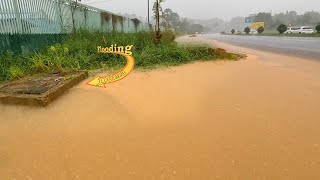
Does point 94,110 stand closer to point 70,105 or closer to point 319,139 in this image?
point 70,105

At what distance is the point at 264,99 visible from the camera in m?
3.78

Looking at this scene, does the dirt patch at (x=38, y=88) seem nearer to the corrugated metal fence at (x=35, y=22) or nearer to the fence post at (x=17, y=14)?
the corrugated metal fence at (x=35, y=22)

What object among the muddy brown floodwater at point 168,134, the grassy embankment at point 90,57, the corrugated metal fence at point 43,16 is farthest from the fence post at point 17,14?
the muddy brown floodwater at point 168,134

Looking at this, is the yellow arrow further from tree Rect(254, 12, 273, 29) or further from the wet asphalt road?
tree Rect(254, 12, 273, 29)

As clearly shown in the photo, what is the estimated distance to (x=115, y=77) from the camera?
528 cm

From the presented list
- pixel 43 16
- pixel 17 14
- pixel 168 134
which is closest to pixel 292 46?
pixel 43 16

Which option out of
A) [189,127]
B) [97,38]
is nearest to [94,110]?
[189,127]

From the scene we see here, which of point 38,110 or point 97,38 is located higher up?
point 97,38

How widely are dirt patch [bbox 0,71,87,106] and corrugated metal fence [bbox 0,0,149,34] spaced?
7.59 feet

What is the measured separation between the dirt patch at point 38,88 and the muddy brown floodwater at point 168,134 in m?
0.12

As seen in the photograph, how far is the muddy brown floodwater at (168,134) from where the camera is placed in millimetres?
2141

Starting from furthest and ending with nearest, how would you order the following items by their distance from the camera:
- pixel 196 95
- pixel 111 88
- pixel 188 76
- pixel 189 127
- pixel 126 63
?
pixel 126 63
pixel 188 76
pixel 111 88
pixel 196 95
pixel 189 127

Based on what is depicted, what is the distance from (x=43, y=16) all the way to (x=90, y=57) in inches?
86.5

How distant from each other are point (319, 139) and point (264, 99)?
1263mm
